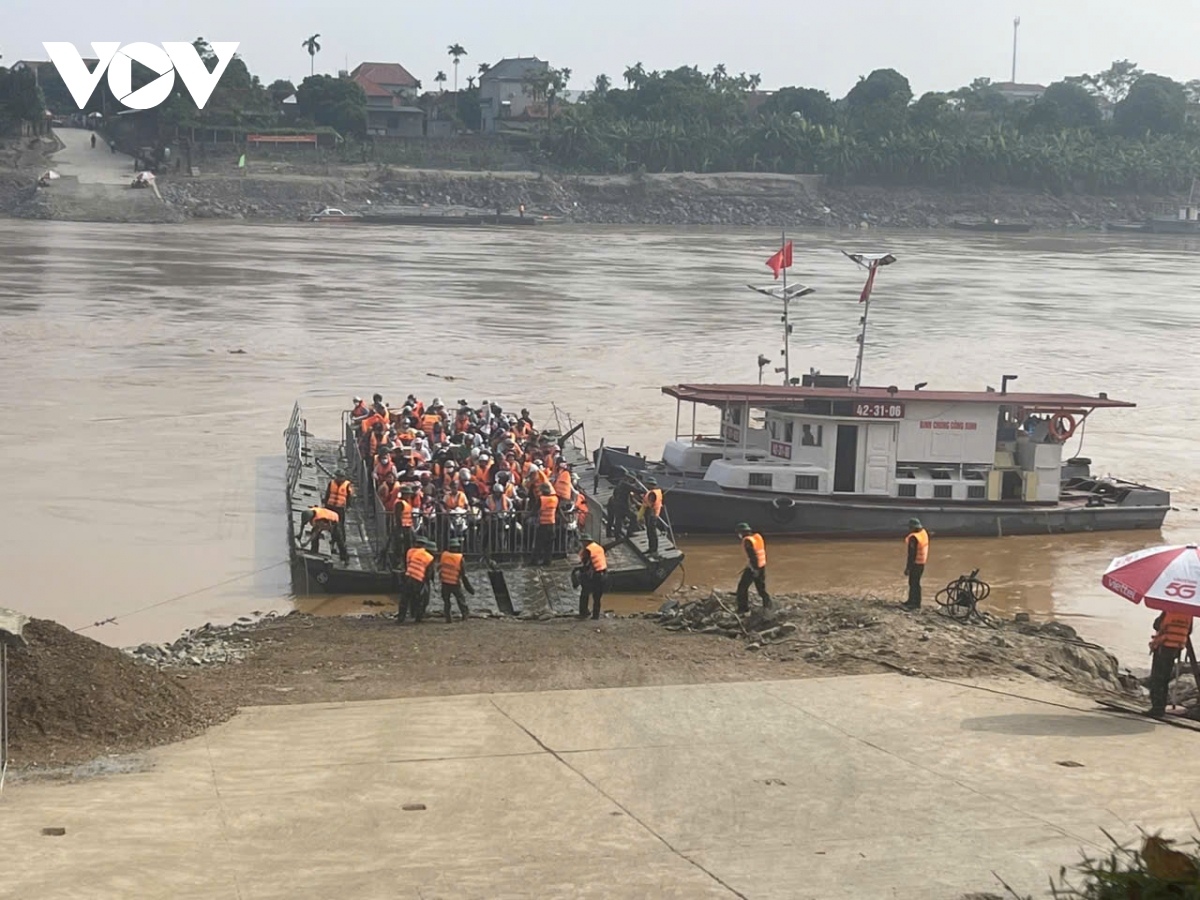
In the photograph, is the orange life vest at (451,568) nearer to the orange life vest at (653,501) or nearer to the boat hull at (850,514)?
the orange life vest at (653,501)

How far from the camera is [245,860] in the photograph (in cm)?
915

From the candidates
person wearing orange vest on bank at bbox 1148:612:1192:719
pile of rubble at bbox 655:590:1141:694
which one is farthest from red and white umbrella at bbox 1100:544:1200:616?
pile of rubble at bbox 655:590:1141:694

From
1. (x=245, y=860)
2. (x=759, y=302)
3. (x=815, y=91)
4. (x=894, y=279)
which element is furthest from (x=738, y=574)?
(x=815, y=91)

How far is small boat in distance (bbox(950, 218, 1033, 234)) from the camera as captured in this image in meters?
124

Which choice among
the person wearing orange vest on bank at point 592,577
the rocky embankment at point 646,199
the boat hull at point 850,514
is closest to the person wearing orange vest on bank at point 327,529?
the person wearing orange vest on bank at point 592,577

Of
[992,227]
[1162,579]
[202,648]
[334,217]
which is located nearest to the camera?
[1162,579]

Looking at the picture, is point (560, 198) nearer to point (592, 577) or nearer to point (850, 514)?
point (850, 514)

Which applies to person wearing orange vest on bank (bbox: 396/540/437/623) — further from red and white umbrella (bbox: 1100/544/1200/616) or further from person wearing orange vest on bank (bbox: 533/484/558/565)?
red and white umbrella (bbox: 1100/544/1200/616)

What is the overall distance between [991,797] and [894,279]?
68.0m

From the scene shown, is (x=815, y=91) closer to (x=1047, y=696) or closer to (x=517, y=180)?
(x=517, y=180)

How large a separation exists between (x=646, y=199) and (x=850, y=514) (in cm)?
9683

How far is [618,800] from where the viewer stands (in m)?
10.6

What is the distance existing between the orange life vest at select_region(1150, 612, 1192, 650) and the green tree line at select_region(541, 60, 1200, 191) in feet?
372

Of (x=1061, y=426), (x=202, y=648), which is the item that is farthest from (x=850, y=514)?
(x=202, y=648)
